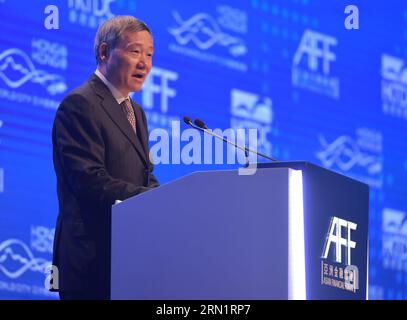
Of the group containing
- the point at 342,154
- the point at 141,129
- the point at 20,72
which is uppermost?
the point at 20,72

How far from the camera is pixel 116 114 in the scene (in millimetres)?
3730

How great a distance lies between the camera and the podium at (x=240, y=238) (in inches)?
Result: 115

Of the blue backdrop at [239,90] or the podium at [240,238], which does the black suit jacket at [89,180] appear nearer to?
the podium at [240,238]

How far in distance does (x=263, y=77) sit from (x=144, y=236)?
8.45 ft

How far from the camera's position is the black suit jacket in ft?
11.4

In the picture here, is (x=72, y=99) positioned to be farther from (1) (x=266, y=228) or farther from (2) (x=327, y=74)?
(2) (x=327, y=74)

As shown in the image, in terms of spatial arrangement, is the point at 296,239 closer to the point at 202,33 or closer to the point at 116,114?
the point at 116,114

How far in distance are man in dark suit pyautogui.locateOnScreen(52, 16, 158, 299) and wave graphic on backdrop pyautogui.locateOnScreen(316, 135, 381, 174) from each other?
6.38 ft

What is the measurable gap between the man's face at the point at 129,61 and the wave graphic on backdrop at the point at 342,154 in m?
1.99

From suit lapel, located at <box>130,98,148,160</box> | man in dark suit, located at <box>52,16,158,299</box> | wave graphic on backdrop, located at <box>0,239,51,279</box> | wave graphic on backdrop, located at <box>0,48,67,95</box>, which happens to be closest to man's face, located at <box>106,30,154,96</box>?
man in dark suit, located at <box>52,16,158,299</box>

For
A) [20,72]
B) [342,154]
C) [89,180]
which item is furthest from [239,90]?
[89,180]

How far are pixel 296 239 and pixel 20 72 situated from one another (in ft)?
8.65

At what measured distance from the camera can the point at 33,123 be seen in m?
5.09
